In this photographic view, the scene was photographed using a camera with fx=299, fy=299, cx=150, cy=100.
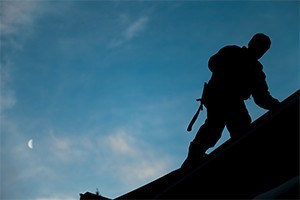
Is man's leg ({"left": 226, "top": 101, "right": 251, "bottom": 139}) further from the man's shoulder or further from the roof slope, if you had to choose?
the roof slope

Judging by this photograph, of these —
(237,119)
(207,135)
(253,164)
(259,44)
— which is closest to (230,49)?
(259,44)

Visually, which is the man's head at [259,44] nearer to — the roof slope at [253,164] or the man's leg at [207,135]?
the man's leg at [207,135]

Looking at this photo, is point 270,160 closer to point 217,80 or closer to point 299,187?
point 299,187

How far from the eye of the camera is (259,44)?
4488 millimetres

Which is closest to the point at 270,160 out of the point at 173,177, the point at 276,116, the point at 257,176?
the point at 257,176

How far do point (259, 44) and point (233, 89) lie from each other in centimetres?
80

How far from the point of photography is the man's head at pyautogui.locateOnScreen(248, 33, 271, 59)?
4.48 m

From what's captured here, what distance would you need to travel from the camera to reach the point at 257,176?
2.62 m

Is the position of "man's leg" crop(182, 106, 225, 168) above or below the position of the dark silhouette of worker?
below

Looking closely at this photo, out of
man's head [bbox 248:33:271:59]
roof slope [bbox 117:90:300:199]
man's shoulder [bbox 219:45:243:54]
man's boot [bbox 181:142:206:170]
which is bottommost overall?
roof slope [bbox 117:90:300:199]

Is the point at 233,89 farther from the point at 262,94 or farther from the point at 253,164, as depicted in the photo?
the point at 253,164

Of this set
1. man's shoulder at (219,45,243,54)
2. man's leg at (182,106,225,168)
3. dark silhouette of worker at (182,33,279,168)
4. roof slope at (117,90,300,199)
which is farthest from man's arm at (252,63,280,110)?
roof slope at (117,90,300,199)

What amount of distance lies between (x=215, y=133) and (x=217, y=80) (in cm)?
86

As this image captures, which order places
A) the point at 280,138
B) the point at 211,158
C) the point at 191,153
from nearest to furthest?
the point at 280,138 < the point at 211,158 < the point at 191,153
